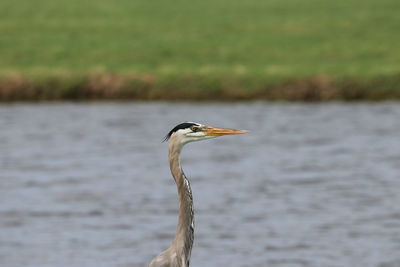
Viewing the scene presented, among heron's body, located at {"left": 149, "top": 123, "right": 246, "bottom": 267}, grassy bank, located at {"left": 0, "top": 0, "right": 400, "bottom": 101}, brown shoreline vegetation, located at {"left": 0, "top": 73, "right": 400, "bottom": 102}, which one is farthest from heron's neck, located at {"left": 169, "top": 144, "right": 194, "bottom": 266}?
grassy bank, located at {"left": 0, "top": 0, "right": 400, "bottom": 101}

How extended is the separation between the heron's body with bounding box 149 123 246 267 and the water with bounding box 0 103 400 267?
4.53 m

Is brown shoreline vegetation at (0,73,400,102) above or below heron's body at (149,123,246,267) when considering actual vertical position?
above

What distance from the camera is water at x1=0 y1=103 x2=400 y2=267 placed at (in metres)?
15.9

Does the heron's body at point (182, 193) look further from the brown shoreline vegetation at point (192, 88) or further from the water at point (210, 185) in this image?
the brown shoreline vegetation at point (192, 88)

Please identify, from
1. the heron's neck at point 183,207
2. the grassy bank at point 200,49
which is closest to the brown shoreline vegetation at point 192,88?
the grassy bank at point 200,49

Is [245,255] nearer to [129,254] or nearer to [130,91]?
[129,254]

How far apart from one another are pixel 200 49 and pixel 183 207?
28.2m

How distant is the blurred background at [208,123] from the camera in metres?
16.6

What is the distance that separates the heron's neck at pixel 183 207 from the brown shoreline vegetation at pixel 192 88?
2083cm

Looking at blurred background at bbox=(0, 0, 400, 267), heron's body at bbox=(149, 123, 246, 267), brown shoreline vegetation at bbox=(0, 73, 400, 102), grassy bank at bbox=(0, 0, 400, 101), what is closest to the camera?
heron's body at bbox=(149, 123, 246, 267)

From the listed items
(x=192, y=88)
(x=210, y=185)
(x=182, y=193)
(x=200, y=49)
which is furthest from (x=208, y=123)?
(x=182, y=193)

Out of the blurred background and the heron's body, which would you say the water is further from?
the heron's body

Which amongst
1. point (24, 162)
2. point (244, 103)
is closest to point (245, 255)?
point (24, 162)

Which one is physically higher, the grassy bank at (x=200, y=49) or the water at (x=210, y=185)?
the grassy bank at (x=200, y=49)
